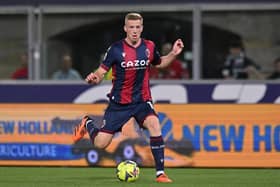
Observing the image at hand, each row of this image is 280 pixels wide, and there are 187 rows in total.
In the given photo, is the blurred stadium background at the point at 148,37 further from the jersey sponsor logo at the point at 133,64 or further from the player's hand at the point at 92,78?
the player's hand at the point at 92,78

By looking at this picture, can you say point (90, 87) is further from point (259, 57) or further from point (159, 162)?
point (159, 162)

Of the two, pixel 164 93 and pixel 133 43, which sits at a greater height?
pixel 133 43

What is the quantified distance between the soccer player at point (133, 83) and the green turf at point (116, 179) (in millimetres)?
555

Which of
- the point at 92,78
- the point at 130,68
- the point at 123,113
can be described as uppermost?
the point at 130,68

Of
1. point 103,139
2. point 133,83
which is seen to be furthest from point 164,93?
point 133,83

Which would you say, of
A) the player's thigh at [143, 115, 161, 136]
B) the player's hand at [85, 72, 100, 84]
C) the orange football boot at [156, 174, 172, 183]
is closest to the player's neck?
the player's hand at [85, 72, 100, 84]

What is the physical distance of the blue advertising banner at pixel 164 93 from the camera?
57.6ft

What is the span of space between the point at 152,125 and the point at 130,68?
2.52 ft

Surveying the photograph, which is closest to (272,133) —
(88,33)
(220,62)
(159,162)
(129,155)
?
(129,155)

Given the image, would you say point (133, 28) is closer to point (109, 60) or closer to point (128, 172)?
point (109, 60)

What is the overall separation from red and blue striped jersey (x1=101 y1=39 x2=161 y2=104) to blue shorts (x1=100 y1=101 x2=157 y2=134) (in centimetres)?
7

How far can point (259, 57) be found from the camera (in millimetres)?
18031

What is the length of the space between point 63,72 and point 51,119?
4.49 metres

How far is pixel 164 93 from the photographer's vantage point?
702 inches
